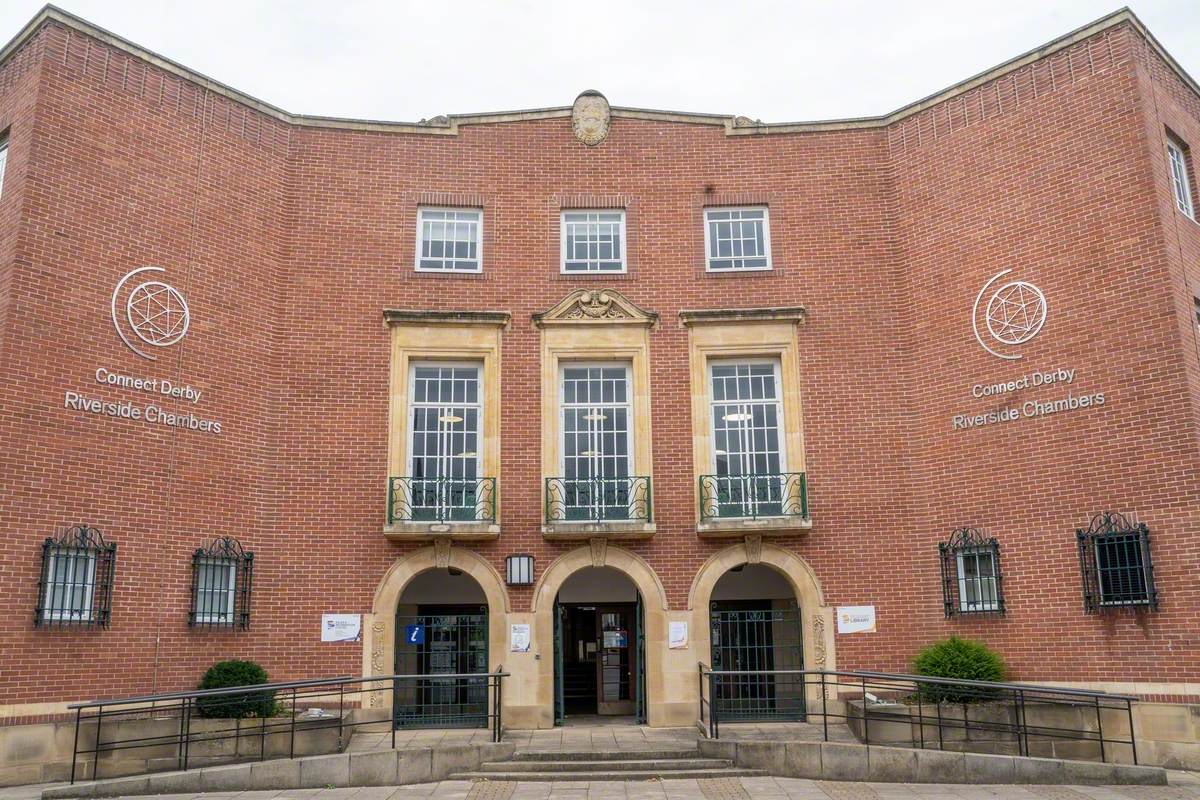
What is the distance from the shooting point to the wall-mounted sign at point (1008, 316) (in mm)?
14883

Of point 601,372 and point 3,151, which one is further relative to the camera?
point 601,372

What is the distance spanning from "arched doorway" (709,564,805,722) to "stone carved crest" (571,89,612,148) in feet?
23.8

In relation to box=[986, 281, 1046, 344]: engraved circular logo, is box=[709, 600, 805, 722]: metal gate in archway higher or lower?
lower

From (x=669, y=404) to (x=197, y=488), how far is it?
273 inches

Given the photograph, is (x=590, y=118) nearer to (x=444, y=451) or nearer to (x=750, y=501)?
(x=444, y=451)

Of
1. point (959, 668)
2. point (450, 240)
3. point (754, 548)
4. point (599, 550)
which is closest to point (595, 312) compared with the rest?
point (450, 240)

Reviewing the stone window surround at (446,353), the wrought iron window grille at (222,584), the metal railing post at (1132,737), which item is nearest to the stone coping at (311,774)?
the wrought iron window grille at (222,584)

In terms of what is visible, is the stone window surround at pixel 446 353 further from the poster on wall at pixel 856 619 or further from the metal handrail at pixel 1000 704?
the poster on wall at pixel 856 619

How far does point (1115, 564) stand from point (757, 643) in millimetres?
5654

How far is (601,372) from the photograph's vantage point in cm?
1662

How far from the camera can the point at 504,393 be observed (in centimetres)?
1620

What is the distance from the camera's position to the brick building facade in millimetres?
13555

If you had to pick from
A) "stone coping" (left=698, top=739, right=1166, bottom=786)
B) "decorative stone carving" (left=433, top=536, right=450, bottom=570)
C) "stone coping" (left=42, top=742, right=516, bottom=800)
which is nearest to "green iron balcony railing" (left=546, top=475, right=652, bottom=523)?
"decorative stone carving" (left=433, top=536, right=450, bottom=570)

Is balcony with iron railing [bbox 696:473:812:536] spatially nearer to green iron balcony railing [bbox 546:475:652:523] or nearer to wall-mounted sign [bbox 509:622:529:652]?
green iron balcony railing [bbox 546:475:652:523]
